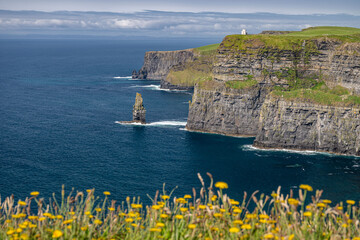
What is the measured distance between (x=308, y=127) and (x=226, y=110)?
2888 centimetres

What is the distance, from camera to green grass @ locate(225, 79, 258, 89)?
137750mm

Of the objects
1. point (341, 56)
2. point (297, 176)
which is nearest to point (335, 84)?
point (341, 56)

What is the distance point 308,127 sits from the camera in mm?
119000

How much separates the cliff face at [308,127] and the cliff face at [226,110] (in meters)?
12.3

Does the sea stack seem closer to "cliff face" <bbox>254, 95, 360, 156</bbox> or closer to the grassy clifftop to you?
the grassy clifftop

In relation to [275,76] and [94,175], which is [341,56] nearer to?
[275,76]

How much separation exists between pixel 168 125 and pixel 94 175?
5694 centimetres

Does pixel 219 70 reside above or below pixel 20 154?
above

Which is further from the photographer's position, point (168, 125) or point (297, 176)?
point (168, 125)

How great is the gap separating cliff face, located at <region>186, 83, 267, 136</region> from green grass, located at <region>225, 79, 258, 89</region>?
1.43m

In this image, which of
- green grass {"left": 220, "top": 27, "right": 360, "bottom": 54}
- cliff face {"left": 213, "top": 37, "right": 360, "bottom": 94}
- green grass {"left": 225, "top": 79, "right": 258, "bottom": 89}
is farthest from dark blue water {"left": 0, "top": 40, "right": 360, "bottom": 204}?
green grass {"left": 220, "top": 27, "right": 360, "bottom": 54}

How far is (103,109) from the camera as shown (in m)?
172

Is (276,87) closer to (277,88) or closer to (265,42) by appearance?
(277,88)

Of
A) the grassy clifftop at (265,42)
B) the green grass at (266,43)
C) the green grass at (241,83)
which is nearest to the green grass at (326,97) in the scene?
the green grass at (241,83)
